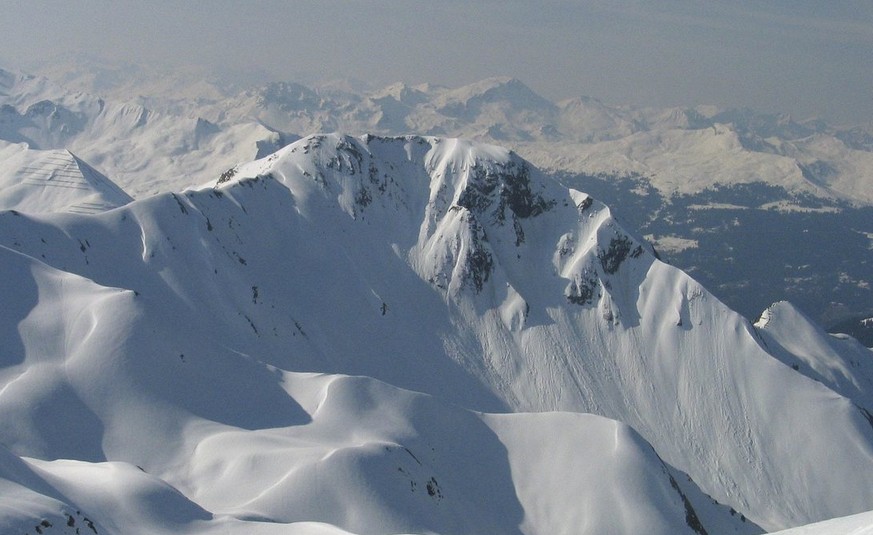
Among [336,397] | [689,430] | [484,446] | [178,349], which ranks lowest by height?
[689,430]

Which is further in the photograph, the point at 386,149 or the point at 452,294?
the point at 386,149

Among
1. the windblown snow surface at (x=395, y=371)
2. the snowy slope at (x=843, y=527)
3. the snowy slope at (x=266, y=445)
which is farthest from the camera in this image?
the windblown snow surface at (x=395, y=371)

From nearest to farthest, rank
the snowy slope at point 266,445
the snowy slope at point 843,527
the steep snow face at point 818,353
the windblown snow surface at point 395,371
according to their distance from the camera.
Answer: the snowy slope at point 843,527
the snowy slope at point 266,445
the windblown snow surface at point 395,371
the steep snow face at point 818,353

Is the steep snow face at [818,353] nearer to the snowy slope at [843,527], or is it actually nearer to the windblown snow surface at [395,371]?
the windblown snow surface at [395,371]

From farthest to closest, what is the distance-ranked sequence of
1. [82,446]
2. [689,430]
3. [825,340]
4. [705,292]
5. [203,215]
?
[825,340] < [705,292] < [689,430] < [203,215] < [82,446]

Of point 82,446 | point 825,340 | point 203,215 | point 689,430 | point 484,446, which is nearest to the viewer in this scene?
point 82,446

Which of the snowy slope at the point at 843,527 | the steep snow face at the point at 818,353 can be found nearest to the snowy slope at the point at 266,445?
the snowy slope at the point at 843,527

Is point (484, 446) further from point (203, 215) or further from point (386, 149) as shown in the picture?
point (386, 149)

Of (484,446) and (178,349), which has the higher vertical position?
(178,349)

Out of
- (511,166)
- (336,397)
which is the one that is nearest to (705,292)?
(511,166)

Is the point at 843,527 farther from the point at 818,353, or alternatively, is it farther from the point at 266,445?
the point at 818,353
